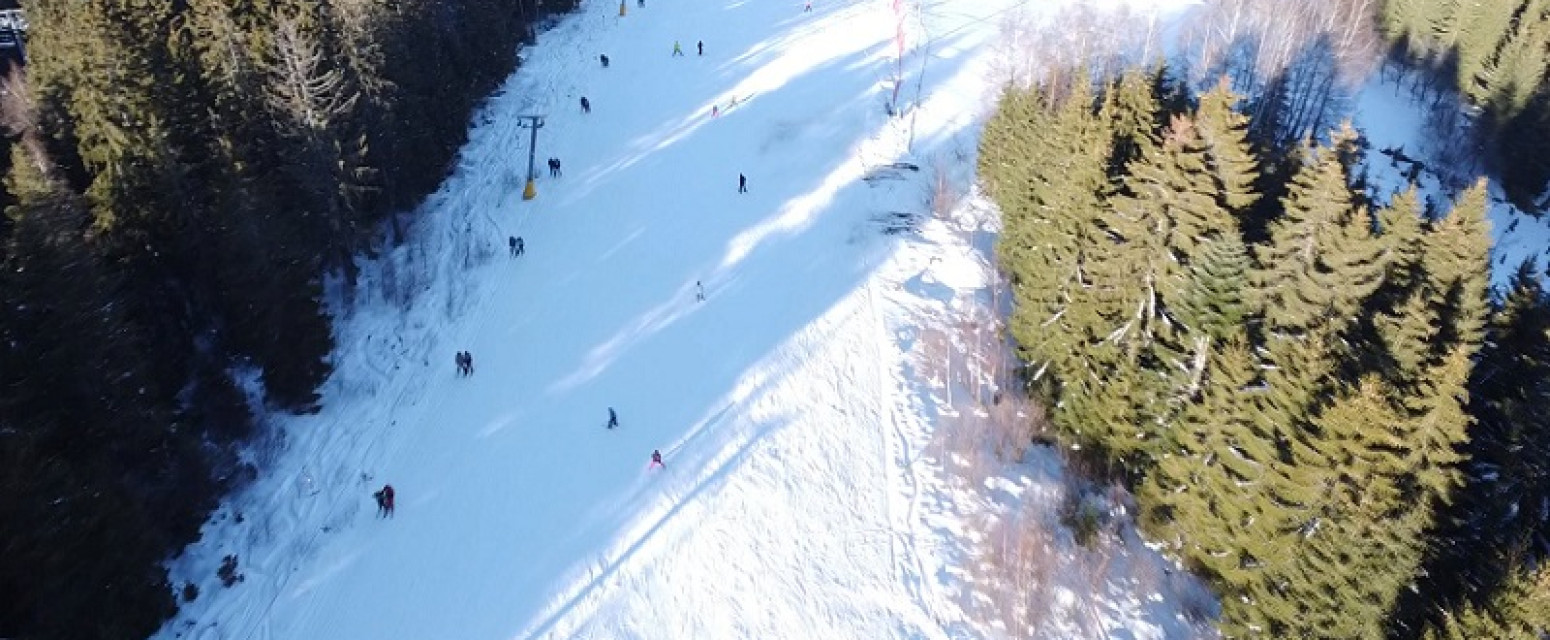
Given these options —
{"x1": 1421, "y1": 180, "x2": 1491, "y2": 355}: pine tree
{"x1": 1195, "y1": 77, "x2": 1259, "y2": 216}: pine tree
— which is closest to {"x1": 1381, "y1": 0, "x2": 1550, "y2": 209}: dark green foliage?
{"x1": 1421, "y1": 180, "x2": 1491, "y2": 355}: pine tree

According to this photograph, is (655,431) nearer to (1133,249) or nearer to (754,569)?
(754,569)

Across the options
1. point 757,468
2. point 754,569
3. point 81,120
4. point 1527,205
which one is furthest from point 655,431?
point 1527,205

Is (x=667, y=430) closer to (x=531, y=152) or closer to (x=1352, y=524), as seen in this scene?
(x=1352, y=524)

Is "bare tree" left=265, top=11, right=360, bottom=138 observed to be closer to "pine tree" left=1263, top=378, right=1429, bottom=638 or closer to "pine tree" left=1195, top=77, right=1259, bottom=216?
"pine tree" left=1195, top=77, right=1259, bottom=216

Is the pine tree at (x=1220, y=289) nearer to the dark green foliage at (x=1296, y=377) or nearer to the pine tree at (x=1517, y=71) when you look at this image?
the dark green foliage at (x=1296, y=377)

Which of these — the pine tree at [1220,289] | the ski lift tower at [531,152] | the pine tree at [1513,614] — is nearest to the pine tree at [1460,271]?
the pine tree at [1220,289]

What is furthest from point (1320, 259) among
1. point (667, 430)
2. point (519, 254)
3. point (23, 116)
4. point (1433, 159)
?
point (1433, 159)
